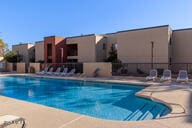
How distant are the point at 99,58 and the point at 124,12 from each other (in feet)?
27.6

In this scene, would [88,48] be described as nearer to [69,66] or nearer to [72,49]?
[69,66]

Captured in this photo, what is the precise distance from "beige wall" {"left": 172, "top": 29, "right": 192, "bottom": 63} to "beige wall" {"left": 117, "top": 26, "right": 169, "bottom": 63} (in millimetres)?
2272

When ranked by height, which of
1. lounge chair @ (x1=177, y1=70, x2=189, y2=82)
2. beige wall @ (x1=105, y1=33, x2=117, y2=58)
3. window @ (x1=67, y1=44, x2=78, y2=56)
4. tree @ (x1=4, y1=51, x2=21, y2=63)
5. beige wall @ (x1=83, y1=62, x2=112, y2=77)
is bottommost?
lounge chair @ (x1=177, y1=70, x2=189, y2=82)

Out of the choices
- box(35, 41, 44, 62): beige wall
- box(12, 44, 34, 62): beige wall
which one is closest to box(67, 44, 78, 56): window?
box(35, 41, 44, 62): beige wall

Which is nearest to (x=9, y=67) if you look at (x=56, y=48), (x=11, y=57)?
(x=11, y=57)

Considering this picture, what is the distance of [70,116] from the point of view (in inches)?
222

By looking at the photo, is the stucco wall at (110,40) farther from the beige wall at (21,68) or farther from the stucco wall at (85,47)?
the beige wall at (21,68)

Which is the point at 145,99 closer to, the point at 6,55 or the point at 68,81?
the point at 68,81

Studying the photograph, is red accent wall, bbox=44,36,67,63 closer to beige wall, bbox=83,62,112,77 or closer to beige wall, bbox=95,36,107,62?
beige wall, bbox=95,36,107,62

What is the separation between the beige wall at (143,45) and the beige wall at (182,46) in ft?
7.45

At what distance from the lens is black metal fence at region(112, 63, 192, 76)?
20.7 metres

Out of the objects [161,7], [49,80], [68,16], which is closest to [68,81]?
[49,80]

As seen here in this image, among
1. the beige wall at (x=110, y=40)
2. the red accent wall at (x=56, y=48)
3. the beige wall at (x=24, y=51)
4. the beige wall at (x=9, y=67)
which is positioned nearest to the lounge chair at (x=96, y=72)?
the beige wall at (x=110, y=40)

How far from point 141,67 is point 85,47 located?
9275 mm
